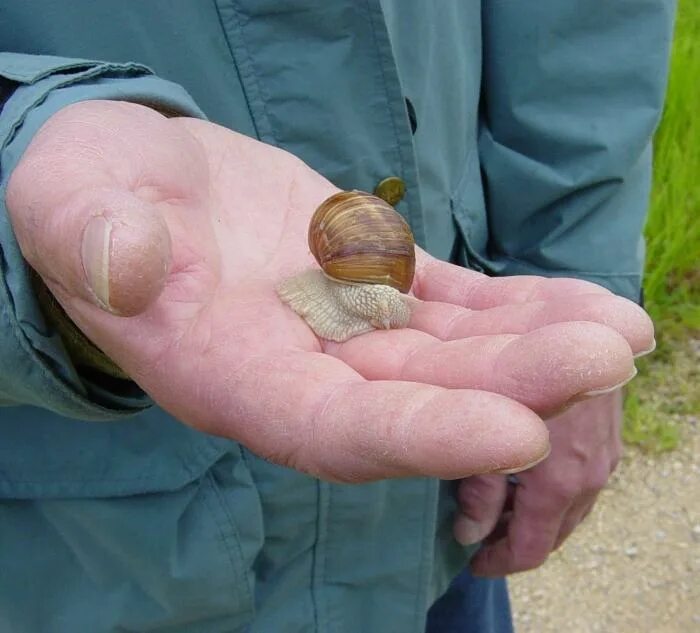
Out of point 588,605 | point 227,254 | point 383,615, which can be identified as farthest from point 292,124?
point 588,605

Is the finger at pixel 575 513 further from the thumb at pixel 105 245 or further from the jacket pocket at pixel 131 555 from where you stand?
the thumb at pixel 105 245

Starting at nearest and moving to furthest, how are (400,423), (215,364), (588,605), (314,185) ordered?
(400,423)
(215,364)
(314,185)
(588,605)

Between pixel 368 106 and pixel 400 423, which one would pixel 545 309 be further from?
pixel 368 106

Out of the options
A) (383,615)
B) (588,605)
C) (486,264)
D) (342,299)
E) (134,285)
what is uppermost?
(134,285)

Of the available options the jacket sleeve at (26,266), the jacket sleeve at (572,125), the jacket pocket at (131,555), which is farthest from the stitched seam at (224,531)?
the jacket sleeve at (572,125)

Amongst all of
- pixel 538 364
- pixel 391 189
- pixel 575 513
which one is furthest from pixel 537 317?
pixel 575 513

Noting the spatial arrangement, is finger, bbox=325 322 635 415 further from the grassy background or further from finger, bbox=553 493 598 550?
the grassy background

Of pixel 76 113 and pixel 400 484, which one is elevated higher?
pixel 76 113

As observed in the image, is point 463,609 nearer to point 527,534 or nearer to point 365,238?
point 527,534
